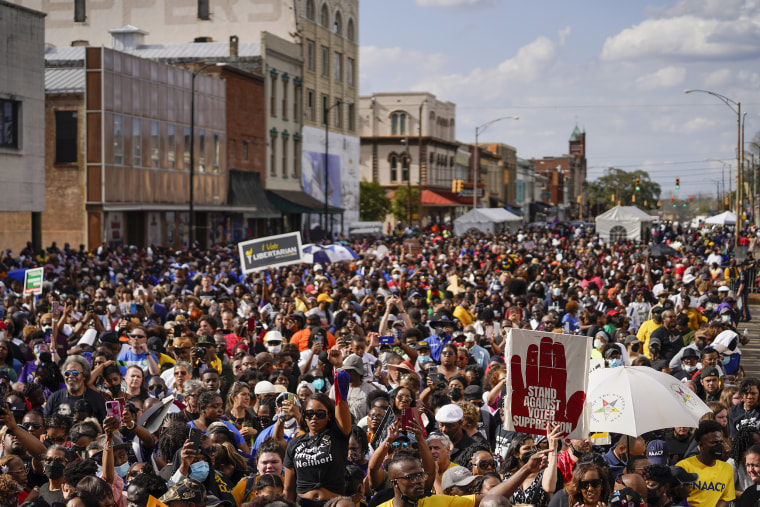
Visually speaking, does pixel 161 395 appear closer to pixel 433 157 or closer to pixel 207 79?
pixel 207 79

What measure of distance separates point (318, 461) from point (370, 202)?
65059 mm

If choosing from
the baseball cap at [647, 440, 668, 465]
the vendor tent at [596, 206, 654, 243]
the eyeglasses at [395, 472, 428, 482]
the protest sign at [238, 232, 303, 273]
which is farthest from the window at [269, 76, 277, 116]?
the eyeglasses at [395, 472, 428, 482]

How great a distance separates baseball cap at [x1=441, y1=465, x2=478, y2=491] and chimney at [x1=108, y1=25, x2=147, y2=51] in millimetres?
48698

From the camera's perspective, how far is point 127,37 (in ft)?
173

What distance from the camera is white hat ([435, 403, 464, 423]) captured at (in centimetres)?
797

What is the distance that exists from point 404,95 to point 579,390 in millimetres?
80154

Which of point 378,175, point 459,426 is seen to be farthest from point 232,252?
point 378,175

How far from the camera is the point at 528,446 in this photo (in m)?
7.27

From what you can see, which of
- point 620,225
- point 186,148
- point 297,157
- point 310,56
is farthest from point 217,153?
point 620,225

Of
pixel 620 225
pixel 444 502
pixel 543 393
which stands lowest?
pixel 444 502

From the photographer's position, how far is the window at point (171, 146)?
139ft

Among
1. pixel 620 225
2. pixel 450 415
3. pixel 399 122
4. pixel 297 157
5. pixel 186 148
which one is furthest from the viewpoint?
pixel 399 122

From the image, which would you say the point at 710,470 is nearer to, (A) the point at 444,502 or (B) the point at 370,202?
(A) the point at 444,502

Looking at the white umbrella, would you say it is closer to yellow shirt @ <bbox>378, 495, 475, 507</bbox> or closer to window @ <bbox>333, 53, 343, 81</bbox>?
yellow shirt @ <bbox>378, 495, 475, 507</bbox>
